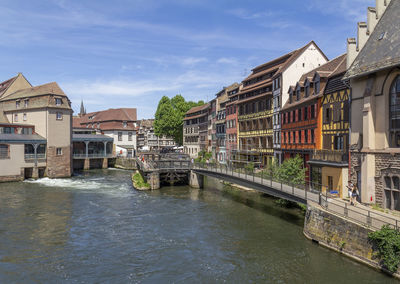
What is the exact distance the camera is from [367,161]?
22.2m

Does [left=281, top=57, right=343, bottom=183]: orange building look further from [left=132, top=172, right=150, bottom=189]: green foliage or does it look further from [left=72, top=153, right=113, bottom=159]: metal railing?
[left=72, top=153, right=113, bottom=159]: metal railing

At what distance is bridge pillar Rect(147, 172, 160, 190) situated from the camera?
42.1m

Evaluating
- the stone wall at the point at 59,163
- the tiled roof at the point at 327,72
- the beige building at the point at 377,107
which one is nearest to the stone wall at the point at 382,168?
the beige building at the point at 377,107

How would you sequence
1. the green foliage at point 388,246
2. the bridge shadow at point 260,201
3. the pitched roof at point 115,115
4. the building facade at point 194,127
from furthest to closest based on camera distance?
the pitched roof at point 115,115, the building facade at point 194,127, the bridge shadow at point 260,201, the green foliage at point 388,246

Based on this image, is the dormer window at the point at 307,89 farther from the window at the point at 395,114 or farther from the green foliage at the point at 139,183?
the green foliage at the point at 139,183

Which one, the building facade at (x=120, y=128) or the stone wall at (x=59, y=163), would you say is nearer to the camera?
the stone wall at (x=59, y=163)

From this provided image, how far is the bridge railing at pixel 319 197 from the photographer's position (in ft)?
56.7

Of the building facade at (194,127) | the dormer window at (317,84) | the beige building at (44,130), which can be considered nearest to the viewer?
the dormer window at (317,84)

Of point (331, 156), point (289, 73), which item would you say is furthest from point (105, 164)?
point (331, 156)

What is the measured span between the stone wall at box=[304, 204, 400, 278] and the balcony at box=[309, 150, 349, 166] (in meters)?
6.11

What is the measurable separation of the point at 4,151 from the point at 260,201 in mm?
35148

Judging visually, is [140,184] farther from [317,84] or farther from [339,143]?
Answer: [339,143]

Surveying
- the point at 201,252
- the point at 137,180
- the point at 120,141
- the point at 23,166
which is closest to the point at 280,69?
the point at 137,180

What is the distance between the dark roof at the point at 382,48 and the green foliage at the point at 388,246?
9653 mm
